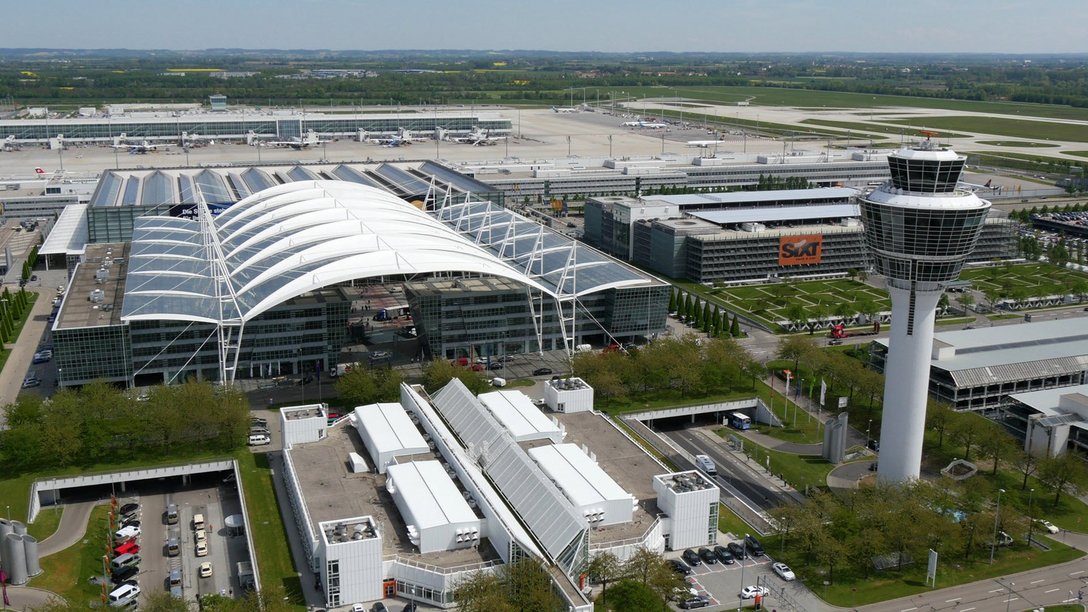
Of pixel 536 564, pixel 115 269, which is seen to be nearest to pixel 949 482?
pixel 536 564

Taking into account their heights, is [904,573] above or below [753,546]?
below

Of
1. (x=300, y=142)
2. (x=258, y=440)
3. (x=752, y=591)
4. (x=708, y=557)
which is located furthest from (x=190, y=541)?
(x=300, y=142)

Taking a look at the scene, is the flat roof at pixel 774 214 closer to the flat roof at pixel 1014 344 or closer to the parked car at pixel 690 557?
the flat roof at pixel 1014 344

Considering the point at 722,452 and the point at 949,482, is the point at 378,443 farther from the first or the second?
the point at 949,482

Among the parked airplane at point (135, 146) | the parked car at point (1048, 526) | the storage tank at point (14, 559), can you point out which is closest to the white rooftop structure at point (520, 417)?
the storage tank at point (14, 559)

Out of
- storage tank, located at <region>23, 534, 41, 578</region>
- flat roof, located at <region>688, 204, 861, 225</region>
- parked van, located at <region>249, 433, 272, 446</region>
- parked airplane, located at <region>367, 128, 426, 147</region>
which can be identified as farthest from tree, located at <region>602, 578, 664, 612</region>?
parked airplane, located at <region>367, 128, 426, 147</region>

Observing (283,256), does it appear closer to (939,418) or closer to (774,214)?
(939,418)
